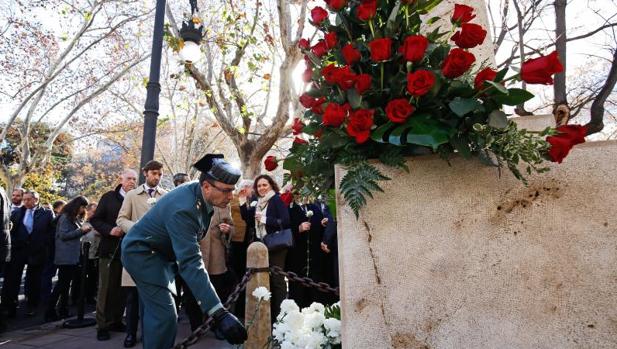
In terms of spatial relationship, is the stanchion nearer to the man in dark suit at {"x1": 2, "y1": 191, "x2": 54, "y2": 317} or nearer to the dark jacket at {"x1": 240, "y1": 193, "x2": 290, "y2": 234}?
the man in dark suit at {"x1": 2, "y1": 191, "x2": 54, "y2": 317}

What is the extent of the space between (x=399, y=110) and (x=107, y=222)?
5123mm

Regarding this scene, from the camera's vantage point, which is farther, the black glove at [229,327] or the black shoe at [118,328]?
the black shoe at [118,328]

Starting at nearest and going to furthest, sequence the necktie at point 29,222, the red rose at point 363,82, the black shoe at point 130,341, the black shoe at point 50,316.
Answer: the red rose at point 363,82 → the black shoe at point 130,341 → the black shoe at point 50,316 → the necktie at point 29,222

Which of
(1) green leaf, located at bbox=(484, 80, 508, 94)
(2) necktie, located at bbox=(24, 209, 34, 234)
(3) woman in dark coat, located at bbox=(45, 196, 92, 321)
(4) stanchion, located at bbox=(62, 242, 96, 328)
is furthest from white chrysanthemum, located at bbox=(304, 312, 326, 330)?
(2) necktie, located at bbox=(24, 209, 34, 234)

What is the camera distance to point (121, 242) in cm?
459

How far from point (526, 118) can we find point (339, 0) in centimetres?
99

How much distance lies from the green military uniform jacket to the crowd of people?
125cm

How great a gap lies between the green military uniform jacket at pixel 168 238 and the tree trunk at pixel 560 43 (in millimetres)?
4120

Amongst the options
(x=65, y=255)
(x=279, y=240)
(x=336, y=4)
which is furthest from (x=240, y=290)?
(x=65, y=255)

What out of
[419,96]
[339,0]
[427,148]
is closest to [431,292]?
[427,148]

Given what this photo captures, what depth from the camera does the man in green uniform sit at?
3014mm

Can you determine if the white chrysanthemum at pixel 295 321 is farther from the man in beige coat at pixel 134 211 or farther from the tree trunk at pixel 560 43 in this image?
the tree trunk at pixel 560 43

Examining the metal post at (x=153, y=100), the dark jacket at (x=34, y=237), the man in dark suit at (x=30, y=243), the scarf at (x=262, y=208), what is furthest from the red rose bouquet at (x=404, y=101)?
the dark jacket at (x=34, y=237)

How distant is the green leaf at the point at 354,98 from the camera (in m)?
1.72
